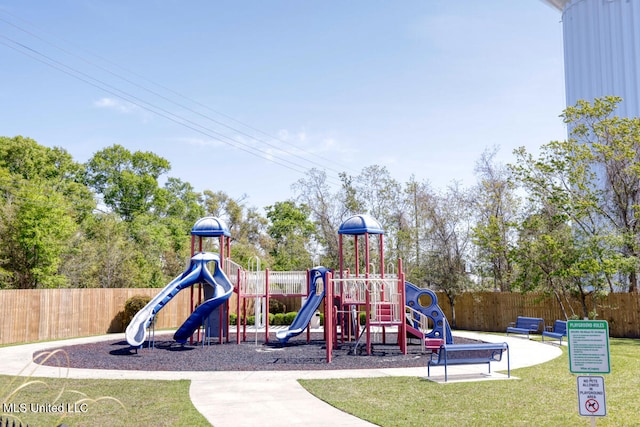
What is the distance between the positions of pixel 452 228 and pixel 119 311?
682 inches

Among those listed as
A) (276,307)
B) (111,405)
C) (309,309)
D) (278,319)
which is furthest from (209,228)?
(276,307)

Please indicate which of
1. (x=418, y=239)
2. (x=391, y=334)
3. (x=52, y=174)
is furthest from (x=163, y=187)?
(x=391, y=334)

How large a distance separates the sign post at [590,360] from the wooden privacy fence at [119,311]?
17.8 m

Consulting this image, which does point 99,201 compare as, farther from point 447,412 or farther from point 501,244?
point 447,412

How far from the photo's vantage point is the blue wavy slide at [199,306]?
54.0 ft

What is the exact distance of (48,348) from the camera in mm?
17719

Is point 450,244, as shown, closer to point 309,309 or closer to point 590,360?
point 309,309

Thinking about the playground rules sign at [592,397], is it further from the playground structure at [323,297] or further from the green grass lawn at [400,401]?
the playground structure at [323,297]

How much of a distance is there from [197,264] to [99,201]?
3155 centimetres

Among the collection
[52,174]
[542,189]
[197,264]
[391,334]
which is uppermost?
[52,174]

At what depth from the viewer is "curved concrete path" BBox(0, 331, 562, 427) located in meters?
7.79

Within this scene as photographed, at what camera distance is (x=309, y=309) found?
18297 millimetres

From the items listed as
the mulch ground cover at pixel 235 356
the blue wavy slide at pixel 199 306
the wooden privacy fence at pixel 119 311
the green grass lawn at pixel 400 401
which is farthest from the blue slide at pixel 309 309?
the wooden privacy fence at pixel 119 311

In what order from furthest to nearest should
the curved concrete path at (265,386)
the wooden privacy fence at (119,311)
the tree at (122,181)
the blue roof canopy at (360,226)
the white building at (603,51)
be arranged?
the tree at (122,181)
the white building at (603,51)
the wooden privacy fence at (119,311)
the blue roof canopy at (360,226)
the curved concrete path at (265,386)
